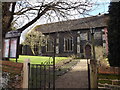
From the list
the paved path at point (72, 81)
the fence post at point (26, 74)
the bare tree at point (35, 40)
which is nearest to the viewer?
the fence post at point (26, 74)

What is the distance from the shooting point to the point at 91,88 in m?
4.30

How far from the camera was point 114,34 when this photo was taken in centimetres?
634

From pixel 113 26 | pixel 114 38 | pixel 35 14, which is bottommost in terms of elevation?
pixel 114 38

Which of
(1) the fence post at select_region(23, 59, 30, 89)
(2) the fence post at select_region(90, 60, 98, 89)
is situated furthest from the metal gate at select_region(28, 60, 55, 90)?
(2) the fence post at select_region(90, 60, 98, 89)

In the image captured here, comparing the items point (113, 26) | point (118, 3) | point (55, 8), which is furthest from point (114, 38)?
point (55, 8)

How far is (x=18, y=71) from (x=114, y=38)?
4849 mm

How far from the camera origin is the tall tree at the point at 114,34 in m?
6.23

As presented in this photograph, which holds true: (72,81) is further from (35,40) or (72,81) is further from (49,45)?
(49,45)

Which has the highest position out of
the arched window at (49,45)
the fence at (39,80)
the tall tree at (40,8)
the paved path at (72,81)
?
the tall tree at (40,8)

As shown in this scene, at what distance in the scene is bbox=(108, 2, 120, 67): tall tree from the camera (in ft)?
20.4

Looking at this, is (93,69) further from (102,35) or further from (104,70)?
(102,35)

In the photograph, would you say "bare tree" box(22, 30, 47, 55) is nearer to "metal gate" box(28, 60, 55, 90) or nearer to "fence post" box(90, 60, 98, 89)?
"metal gate" box(28, 60, 55, 90)

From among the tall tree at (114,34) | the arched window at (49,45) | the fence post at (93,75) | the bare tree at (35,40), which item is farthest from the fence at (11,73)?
the bare tree at (35,40)

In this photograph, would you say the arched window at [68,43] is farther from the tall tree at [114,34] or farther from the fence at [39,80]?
the fence at [39,80]
